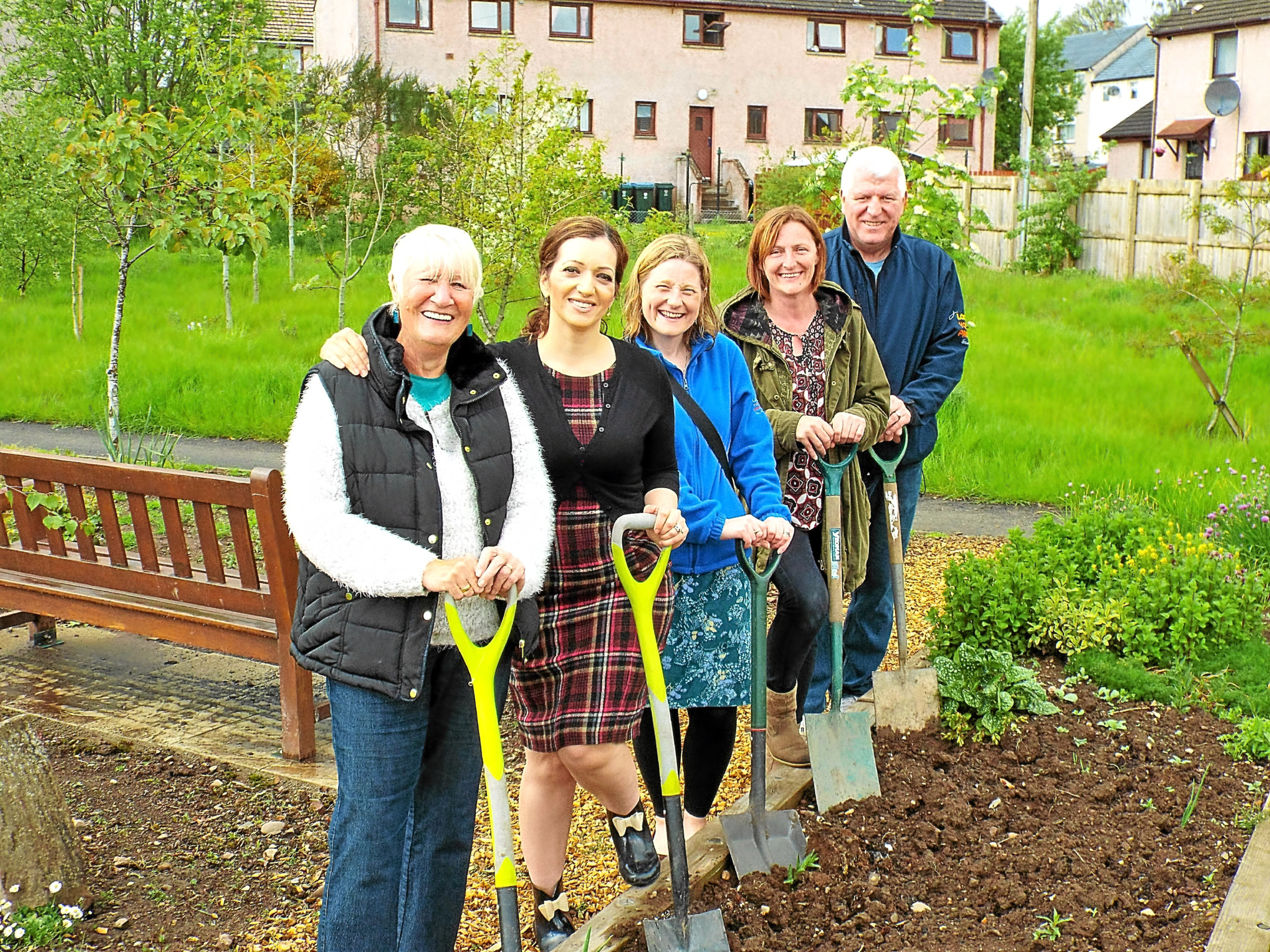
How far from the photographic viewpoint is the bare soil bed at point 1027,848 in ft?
10.7

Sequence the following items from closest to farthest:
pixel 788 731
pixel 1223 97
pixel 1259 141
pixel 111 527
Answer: pixel 788 731
pixel 111 527
pixel 1223 97
pixel 1259 141

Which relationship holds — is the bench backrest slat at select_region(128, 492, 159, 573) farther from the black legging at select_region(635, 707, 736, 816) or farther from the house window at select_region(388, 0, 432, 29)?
the house window at select_region(388, 0, 432, 29)

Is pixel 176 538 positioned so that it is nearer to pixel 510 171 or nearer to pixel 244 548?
pixel 244 548

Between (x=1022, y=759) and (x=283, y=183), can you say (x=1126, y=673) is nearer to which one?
(x=1022, y=759)

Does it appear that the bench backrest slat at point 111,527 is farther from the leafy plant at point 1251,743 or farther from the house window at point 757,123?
the house window at point 757,123

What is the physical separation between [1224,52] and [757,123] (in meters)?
12.5

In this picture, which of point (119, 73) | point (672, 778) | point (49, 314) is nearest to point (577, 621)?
point (672, 778)

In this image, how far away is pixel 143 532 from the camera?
4.74m

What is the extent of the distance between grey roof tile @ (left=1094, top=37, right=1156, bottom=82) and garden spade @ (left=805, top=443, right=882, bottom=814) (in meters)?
66.6

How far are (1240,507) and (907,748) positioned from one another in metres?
3.03

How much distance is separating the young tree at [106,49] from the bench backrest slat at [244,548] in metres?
19.2

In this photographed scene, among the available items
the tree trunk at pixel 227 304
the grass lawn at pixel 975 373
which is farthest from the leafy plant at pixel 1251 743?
the tree trunk at pixel 227 304

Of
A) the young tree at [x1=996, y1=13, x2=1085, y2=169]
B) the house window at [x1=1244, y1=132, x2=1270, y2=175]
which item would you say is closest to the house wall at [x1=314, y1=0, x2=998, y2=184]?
the house window at [x1=1244, y1=132, x2=1270, y2=175]

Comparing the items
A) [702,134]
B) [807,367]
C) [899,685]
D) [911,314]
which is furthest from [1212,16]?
[807,367]
